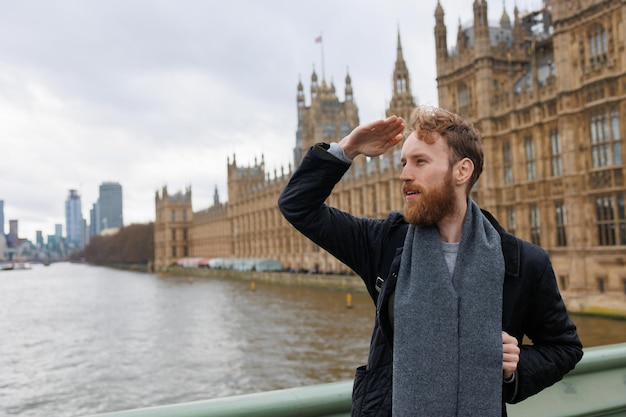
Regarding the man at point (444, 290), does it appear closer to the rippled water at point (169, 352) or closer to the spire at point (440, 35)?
the rippled water at point (169, 352)

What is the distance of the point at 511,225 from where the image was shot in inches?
925

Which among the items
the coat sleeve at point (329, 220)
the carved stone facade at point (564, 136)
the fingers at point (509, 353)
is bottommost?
the fingers at point (509, 353)

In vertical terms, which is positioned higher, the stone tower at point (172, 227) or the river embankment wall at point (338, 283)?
the stone tower at point (172, 227)

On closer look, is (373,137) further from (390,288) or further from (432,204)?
(390,288)

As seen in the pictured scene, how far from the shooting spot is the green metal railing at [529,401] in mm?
1915

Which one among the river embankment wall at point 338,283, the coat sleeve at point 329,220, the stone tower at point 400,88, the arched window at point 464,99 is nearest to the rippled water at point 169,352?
the river embankment wall at point 338,283

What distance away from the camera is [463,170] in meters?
1.73

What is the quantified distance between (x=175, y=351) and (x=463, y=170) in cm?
1739

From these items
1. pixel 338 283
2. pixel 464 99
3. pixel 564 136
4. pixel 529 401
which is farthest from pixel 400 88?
pixel 529 401

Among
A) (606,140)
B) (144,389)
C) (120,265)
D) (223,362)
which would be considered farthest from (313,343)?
(120,265)

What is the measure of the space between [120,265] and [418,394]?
121m

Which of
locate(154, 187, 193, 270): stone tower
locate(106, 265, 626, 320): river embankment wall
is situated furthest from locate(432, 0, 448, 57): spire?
locate(154, 187, 193, 270): stone tower

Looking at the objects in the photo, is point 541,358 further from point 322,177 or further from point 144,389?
point 144,389

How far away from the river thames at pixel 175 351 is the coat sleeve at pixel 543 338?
778 centimetres
